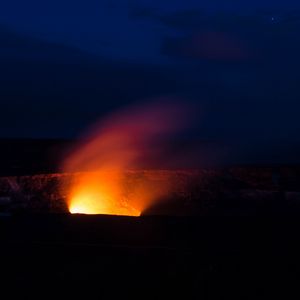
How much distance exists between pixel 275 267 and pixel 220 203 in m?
2.80

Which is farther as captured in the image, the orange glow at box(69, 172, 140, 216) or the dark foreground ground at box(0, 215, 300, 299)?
the orange glow at box(69, 172, 140, 216)

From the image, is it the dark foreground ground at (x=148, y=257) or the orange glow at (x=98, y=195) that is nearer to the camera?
the dark foreground ground at (x=148, y=257)

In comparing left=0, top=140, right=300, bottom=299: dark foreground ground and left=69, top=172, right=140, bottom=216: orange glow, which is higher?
left=69, top=172, right=140, bottom=216: orange glow

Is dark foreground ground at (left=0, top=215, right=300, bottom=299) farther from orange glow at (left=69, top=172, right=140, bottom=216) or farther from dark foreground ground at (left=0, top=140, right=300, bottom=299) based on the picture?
orange glow at (left=69, top=172, right=140, bottom=216)

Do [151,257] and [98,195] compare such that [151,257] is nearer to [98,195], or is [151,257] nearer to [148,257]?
[148,257]

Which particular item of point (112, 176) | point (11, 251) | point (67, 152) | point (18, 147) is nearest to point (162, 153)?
point (112, 176)

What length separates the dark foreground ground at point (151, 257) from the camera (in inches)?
134

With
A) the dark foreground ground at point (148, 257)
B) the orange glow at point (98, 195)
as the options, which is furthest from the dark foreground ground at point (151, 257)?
the orange glow at point (98, 195)

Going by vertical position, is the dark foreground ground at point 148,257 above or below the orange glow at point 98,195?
below

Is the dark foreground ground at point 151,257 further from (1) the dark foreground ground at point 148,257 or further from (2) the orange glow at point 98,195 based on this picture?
(2) the orange glow at point 98,195

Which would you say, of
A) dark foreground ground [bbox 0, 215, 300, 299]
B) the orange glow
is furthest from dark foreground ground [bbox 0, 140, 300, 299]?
the orange glow

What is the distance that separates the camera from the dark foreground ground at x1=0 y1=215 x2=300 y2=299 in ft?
11.2

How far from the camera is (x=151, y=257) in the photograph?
149 inches

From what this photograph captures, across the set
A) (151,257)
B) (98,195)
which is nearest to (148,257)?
(151,257)
